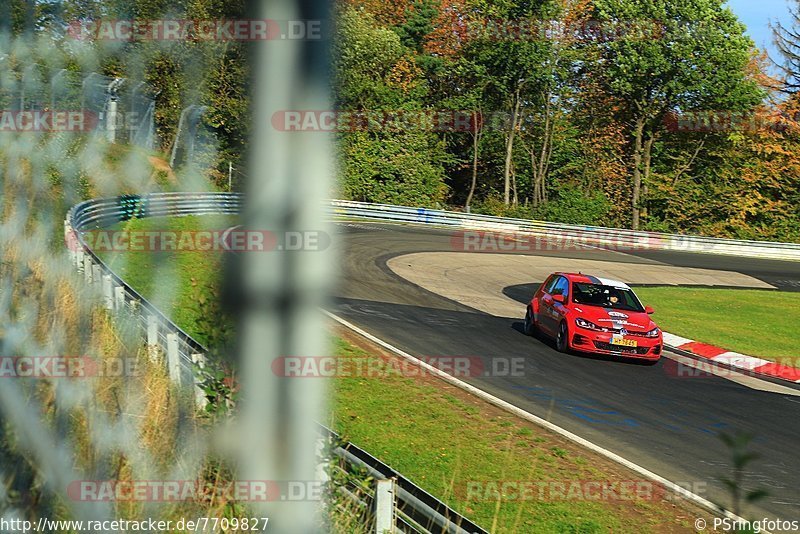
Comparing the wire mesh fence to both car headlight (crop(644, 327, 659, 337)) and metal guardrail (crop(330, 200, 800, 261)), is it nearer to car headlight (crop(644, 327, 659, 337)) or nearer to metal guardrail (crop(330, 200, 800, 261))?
car headlight (crop(644, 327, 659, 337))

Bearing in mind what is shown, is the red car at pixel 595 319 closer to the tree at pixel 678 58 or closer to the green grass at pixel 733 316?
the green grass at pixel 733 316

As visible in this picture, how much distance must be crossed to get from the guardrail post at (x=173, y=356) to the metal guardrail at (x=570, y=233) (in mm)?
34316

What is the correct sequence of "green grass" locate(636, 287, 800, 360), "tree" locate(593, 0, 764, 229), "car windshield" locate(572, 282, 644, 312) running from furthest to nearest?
"tree" locate(593, 0, 764, 229), "green grass" locate(636, 287, 800, 360), "car windshield" locate(572, 282, 644, 312)

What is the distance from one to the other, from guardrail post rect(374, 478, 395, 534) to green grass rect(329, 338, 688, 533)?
6.21ft

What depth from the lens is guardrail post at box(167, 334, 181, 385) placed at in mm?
8508

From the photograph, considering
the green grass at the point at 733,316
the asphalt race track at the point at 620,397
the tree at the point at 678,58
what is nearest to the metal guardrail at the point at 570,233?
the tree at the point at 678,58

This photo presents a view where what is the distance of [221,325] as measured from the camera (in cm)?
236

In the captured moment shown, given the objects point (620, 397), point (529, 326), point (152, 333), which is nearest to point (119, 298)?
point (152, 333)

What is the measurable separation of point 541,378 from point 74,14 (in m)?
19.3

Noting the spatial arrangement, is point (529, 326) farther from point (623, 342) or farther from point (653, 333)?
point (653, 333)

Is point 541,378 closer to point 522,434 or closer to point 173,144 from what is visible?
point 522,434

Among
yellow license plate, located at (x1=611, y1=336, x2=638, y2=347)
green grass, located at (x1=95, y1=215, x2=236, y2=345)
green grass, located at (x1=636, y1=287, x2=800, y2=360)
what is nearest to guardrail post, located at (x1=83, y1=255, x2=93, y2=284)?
green grass, located at (x1=95, y1=215, x2=236, y2=345)

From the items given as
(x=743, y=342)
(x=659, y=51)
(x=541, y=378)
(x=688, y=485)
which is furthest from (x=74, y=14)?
(x=659, y=51)

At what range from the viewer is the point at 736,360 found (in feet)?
60.1
